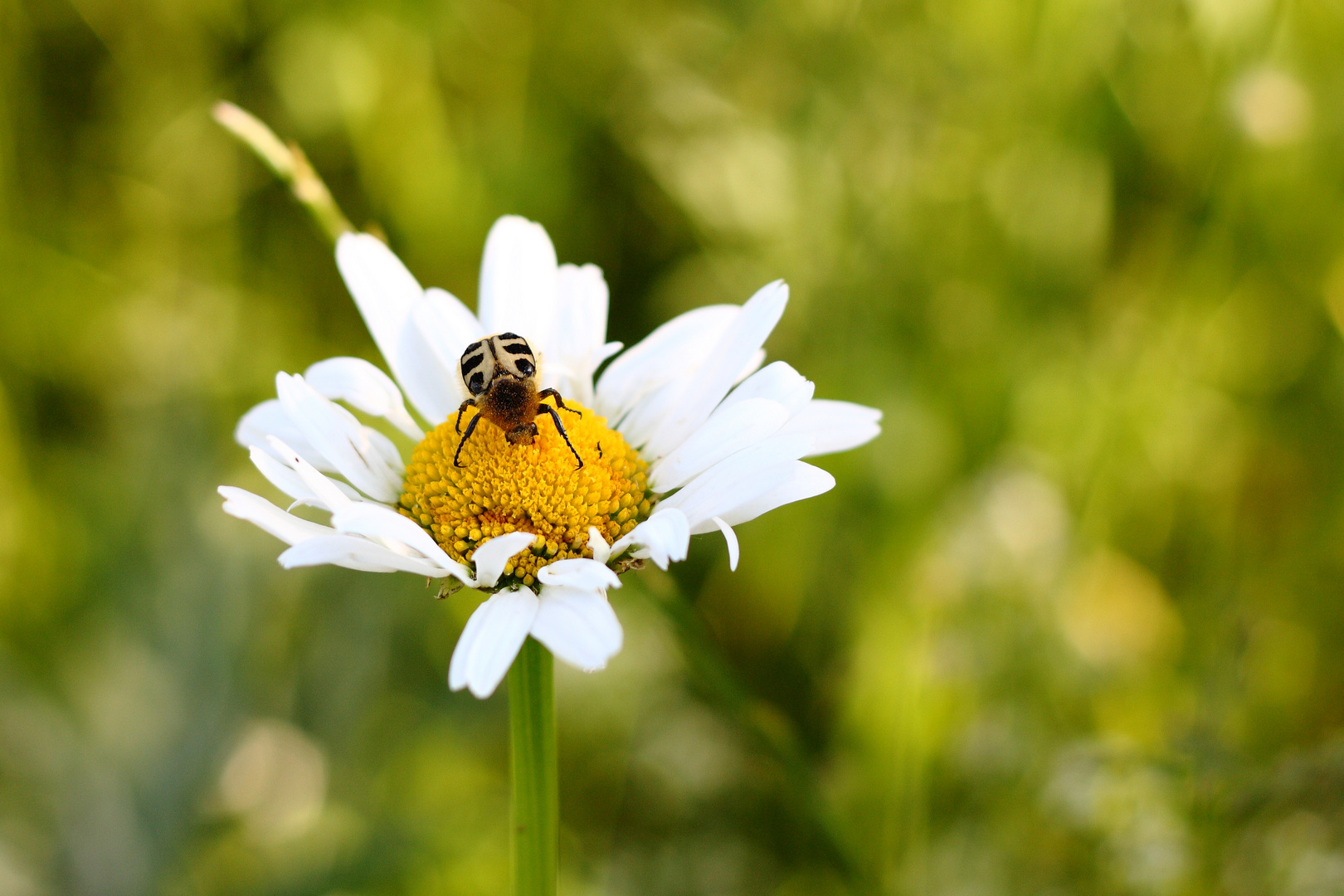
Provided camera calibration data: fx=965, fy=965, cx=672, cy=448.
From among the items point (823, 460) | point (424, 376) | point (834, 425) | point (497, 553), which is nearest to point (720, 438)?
point (834, 425)

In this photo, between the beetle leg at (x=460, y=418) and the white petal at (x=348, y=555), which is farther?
the beetle leg at (x=460, y=418)

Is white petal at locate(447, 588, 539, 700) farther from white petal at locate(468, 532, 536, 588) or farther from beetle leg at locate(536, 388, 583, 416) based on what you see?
beetle leg at locate(536, 388, 583, 416)

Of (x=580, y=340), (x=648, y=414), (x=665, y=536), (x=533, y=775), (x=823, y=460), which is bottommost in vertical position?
(x=533, y=775)

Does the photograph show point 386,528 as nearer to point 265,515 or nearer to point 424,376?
point 265,515

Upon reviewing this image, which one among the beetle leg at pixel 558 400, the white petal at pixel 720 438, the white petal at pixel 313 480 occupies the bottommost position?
the white petal at pixel 313 480

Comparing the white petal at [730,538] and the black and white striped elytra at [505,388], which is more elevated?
the black and white striped elytra at [505,388]

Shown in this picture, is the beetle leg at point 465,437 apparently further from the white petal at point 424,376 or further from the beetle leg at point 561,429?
the white petal at point 424,376

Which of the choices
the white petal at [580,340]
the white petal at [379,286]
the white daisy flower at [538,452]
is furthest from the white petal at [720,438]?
the white petal at [379,286]
